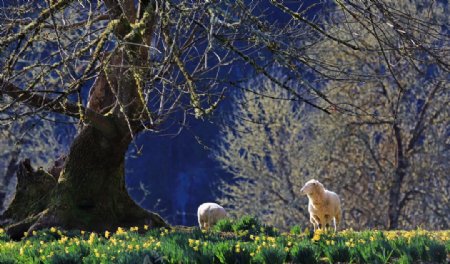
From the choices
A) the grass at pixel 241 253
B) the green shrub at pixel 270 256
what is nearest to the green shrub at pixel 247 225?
the grass at pixel 241 253

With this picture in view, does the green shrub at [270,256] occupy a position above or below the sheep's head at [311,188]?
below

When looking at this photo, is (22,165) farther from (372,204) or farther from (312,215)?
(372,204)

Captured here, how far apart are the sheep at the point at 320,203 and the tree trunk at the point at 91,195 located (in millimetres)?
3018

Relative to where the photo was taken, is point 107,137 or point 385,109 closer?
point 107,137

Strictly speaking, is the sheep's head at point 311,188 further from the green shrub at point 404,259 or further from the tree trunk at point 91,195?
the green shrub at point 404,259

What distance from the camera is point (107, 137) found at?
13086 millimetres

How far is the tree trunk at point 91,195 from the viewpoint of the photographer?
42.1ft

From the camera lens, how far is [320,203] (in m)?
14.7

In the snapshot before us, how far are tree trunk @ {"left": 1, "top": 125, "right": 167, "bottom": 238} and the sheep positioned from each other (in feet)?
9.90

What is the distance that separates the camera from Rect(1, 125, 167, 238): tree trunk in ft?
42.1

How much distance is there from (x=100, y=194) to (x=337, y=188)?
1464cm

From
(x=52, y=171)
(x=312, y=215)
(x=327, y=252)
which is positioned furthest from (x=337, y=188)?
(x=327, y=252)

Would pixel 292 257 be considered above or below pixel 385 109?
below

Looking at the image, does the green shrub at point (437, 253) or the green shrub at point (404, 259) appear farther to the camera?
the green shrub at point (437, 253)
